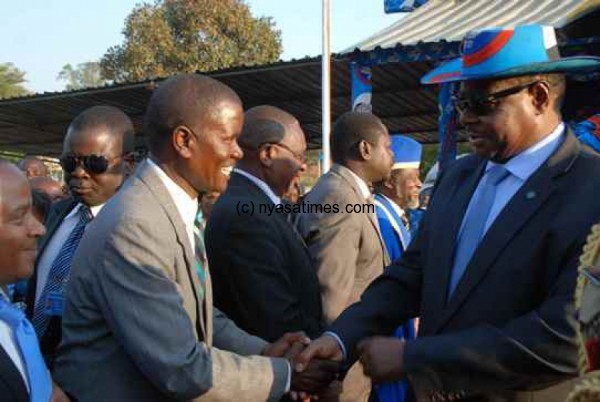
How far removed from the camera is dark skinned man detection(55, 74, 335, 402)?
2260mm

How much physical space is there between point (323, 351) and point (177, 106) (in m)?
1.08

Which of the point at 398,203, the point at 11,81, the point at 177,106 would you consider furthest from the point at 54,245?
the point at 11,81

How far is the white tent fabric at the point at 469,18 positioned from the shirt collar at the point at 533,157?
5.41 metres

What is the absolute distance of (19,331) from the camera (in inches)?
84.6

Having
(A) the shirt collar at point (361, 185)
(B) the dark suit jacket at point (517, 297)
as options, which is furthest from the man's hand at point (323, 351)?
(A) the shirt collar at point (361, 185)

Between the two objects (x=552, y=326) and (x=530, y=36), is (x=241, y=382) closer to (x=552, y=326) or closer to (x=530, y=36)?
(x=552, y=326)

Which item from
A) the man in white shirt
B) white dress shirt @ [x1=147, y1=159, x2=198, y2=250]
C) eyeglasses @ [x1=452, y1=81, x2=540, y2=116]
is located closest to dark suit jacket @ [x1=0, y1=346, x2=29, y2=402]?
the man in white shirt

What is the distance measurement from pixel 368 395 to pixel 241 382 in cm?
205

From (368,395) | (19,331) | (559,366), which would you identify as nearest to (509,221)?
(559,366)

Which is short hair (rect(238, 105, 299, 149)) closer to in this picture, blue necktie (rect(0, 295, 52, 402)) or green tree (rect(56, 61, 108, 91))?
blue necktie (rect(0, 295, 52, 402))

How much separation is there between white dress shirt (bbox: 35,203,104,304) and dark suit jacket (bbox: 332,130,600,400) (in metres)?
1.86

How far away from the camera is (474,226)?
7.85 feet

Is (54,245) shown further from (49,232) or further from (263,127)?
(263,127)

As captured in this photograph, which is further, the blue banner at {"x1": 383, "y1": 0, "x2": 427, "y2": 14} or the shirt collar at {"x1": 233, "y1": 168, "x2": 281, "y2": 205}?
the blue banner at {"x1": 383, "y1": 0, "x2": 427, "y2": 14}
